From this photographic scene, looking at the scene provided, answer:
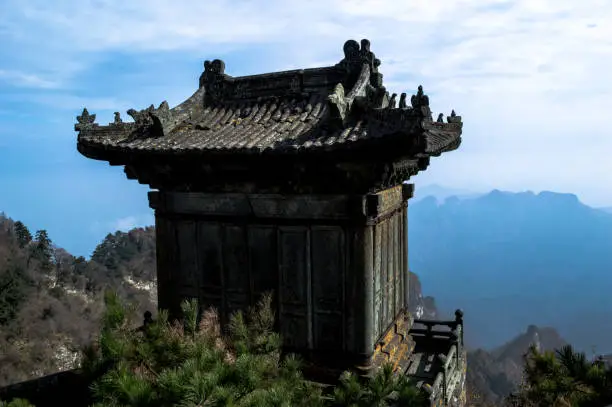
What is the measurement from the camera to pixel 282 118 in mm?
9836

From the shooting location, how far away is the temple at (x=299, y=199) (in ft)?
26.8

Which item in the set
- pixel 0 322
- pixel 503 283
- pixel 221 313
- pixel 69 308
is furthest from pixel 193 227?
pixel 503 283

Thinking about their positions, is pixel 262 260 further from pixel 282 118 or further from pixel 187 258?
pixel 282 118

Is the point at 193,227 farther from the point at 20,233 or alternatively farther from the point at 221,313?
the point at 20,233

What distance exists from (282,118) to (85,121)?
4.38 metres

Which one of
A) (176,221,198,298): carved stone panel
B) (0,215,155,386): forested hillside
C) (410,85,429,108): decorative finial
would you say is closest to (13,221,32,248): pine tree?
(0,215,155,386): forested hillside

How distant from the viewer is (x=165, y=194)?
399 inches

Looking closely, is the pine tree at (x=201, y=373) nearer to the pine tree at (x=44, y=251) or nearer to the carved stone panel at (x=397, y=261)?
the carved stone panel at (x=397, y=261)

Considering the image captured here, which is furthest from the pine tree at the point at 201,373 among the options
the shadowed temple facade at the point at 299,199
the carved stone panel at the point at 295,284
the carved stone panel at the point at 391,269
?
the carved stone panel at the point at 391,269

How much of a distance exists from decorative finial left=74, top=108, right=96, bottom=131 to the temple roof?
0.02m

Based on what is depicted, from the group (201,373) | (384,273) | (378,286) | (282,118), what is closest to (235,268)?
(378,286)

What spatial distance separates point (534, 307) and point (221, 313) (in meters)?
175

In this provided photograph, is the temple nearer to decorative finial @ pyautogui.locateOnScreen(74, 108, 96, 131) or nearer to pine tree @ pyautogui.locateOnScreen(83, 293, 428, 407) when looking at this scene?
decorative finial @ pyautogui.locateOnScreen(74, 108, 96, 131)

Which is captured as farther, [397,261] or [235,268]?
[397,261]
